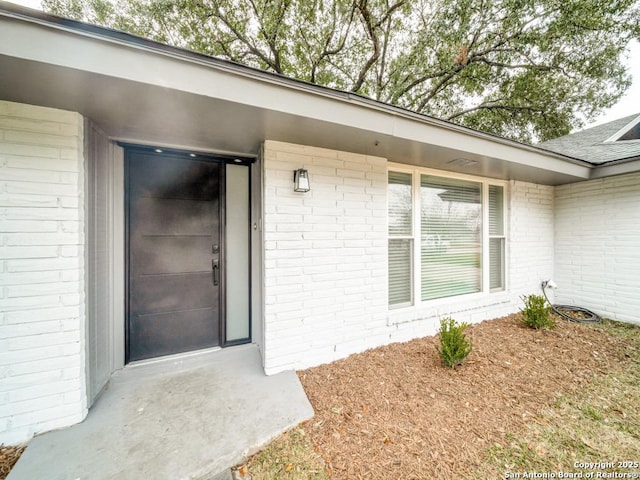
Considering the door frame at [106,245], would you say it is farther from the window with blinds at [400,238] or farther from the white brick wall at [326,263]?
the window with blinds at [400,238]

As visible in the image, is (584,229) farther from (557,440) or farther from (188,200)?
(188,200)

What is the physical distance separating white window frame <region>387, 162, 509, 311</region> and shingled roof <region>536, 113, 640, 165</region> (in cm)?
148

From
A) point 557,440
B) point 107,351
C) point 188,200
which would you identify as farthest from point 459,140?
point 107,351

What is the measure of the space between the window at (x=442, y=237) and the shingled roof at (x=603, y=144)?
A: 5.29 ft

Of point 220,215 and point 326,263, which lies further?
point 220,215

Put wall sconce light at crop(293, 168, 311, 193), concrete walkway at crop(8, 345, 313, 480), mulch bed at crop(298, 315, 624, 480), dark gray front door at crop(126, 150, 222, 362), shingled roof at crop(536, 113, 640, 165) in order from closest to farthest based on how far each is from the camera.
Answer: concrete walkway at crop(8, 345, 313, 480) < mulch bed at crop(298, 315, 624, 480) < wall sconce light at crop(293, 168, 311, 193) < dark gray front door at crop(126, 150, 222, 362) < shingled roof at crop(536, 113, 640, 165)

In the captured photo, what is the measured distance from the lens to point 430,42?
5.90 meters

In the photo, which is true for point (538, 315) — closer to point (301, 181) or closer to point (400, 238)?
point (400, 238)

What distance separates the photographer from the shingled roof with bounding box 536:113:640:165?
3848mm

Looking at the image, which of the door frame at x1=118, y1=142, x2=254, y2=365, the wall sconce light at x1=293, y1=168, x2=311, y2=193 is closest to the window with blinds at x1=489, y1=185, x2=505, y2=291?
the wall sconce light at x1=293, y1=168, x2=311, y2=193

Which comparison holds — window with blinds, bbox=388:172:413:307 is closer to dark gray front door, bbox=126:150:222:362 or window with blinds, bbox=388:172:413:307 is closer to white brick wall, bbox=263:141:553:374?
white brick wall, bbox=263:141:553:374

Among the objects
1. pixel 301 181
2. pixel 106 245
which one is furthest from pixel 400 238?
pixel 106 245

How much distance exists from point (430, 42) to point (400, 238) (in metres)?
5.72

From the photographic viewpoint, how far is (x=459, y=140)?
8.80ft
